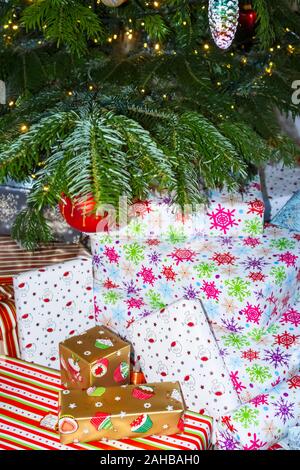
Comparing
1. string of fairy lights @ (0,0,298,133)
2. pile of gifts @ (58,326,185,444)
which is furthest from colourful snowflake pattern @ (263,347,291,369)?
string of fairy lights @ (0,0,298,133)

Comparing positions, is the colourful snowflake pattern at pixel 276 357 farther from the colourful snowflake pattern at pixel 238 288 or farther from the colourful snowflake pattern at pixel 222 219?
the colourful snowflake pattern at pixel 222 219

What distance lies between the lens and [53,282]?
4.62 feet

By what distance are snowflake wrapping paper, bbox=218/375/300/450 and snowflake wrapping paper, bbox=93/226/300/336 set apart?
Answer: 176 mm

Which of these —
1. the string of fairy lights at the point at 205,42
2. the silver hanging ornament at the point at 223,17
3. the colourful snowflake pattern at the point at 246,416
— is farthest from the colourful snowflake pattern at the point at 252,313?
the silver hanging ornament at the point at 223,17

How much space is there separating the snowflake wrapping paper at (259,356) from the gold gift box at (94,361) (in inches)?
9.7

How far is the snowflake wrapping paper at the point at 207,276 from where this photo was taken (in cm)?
130

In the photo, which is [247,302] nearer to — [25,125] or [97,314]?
[97,314]

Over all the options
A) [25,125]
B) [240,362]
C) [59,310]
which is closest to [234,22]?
[25,125]

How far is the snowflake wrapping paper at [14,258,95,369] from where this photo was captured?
1380 mm

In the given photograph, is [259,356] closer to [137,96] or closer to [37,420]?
[37,420]

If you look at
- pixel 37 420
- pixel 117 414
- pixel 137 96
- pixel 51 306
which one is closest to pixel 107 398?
pixel 117 414

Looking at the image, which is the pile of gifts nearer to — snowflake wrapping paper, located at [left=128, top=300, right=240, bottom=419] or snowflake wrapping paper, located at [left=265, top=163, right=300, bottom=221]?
snowflake wrapping paper, located at [left=128, top=300, right=240, bottom=419]

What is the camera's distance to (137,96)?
88 cm
